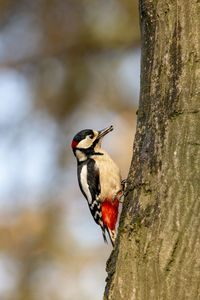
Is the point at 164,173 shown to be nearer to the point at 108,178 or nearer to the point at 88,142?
the point at 108,178

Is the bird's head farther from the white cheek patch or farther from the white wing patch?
the white wing patch

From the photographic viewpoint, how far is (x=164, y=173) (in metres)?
2.48

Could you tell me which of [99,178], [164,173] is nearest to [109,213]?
[99,178]

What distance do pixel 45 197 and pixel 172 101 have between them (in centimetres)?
590

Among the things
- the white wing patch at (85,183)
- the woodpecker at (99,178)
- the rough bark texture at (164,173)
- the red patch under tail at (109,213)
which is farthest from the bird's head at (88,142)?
the rough bark texture at (164,173)

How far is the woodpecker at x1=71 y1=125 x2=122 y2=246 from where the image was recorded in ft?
15.2

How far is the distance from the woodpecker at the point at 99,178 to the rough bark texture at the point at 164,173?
1805mm

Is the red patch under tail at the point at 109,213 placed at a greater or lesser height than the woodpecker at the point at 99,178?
lesser

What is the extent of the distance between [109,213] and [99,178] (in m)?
0.36

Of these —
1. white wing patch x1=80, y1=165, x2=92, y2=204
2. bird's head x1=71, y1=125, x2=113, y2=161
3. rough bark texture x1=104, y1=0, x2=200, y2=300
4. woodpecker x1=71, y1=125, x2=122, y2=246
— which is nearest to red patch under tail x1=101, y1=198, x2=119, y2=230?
woodpecker x1=71, y1=125, x2=122, y2=246

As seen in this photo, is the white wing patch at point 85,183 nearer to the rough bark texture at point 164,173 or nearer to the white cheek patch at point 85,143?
the white cheek patch at point 85,143

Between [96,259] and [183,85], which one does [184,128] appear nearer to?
[183,85]

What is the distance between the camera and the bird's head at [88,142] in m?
4.78

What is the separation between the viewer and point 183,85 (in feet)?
8.36
